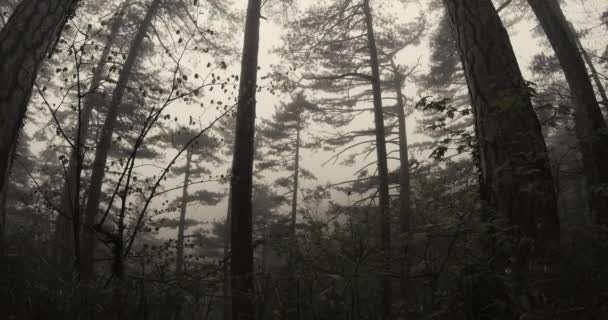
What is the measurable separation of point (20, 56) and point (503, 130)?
387 centimetres

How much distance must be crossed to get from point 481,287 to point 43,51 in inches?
151

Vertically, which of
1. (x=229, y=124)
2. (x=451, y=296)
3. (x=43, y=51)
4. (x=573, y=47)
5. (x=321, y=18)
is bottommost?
(x=451, y=296)

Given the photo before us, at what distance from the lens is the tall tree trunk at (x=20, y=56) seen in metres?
2.48

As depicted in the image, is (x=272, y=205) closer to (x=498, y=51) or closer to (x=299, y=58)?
(x=299, y=58)

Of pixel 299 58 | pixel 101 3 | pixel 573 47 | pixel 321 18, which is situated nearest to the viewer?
pixel 573 47

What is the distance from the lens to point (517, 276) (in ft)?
5.84

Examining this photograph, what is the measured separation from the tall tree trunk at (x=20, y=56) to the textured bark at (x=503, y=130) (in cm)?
357

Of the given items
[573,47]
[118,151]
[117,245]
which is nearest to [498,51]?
[117,245]

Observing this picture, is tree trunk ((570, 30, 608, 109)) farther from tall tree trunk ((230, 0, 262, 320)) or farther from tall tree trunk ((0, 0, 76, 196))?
tall tree trunk ((0, 0, 76, 196))

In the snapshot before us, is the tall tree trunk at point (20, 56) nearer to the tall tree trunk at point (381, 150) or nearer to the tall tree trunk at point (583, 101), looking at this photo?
the tall tree trunk at point (583, 101)

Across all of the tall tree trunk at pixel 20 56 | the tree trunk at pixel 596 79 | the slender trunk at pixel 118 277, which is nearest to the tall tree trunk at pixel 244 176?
the slender trunk at pixel 118 277

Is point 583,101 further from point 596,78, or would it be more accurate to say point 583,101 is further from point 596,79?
point 596,79

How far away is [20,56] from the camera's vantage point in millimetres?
2582

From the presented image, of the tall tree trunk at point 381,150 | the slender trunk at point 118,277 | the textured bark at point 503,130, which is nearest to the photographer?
the slender trunk at point 118,277
